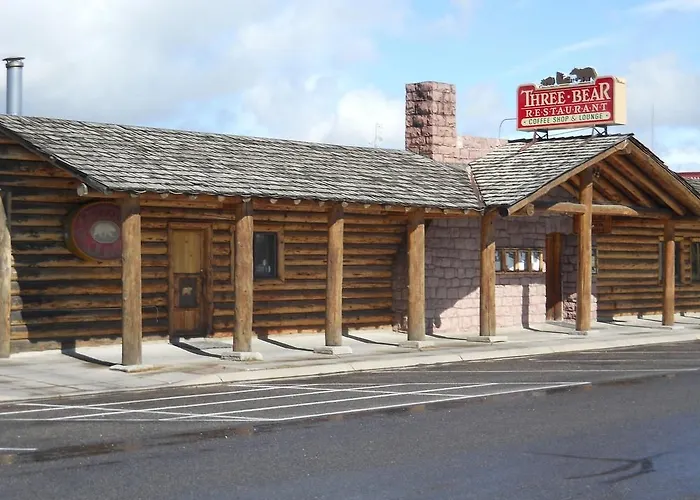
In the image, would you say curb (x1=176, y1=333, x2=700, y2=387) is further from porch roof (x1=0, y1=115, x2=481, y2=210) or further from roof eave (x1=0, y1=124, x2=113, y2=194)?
roof eave (x1=0, y1=124, x2=113, y2=194)

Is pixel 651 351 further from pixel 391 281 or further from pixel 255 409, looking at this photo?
pixel 255 409

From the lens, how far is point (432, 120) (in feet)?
88.1

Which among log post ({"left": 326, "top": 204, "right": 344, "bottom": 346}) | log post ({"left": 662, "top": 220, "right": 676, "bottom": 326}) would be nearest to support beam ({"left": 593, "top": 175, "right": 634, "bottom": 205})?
log post ({"left": 662, "top": 220, "right": 676, "bottom": 326})

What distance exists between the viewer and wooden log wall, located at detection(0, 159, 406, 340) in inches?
779

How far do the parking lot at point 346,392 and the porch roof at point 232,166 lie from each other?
3437mm

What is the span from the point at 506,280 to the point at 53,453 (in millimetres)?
17884

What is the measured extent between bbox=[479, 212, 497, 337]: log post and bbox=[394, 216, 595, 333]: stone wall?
180 cm

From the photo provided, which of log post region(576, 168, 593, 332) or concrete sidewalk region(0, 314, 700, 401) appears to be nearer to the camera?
concrete sidewalk region(0, 314, 700, 401)

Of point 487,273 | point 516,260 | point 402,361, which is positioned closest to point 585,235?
point 516,260

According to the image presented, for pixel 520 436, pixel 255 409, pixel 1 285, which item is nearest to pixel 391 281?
pixel 1 285

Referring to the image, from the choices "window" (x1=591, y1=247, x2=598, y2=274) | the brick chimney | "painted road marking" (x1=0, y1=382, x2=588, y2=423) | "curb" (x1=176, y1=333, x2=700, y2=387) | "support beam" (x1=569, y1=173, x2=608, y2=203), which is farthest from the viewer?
"window" (x1=591, y1=247, x2=598, y2=274)

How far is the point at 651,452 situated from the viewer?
10.8 m

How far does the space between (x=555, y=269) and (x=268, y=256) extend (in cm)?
876

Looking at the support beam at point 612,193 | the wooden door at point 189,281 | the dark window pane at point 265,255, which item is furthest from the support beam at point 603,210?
the wooden door at point 189,281
